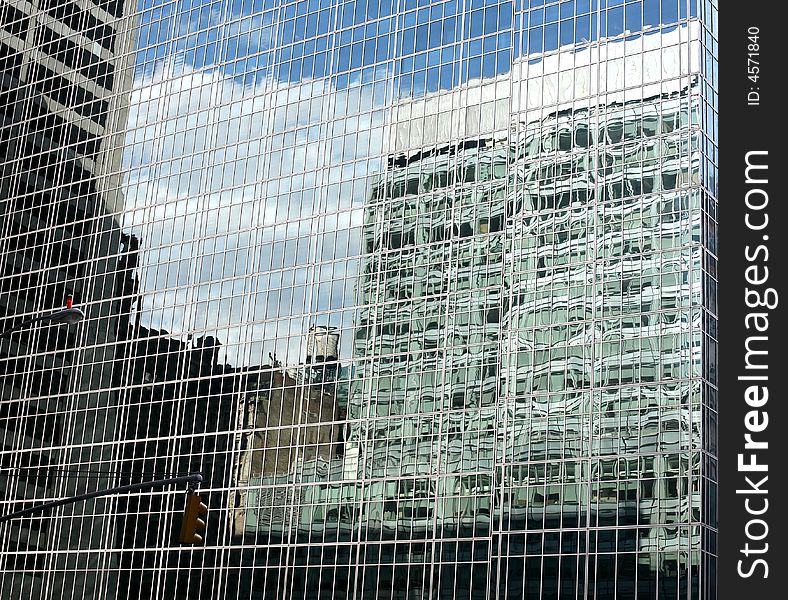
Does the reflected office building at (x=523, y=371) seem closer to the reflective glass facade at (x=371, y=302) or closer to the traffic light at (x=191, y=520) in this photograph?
the reflective glass facade at (x=371, y=302)

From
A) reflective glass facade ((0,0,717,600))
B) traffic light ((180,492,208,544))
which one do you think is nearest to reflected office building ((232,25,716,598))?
reflective glass facade ((0,0,717,600))

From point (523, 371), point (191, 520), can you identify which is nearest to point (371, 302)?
point (523, 371)

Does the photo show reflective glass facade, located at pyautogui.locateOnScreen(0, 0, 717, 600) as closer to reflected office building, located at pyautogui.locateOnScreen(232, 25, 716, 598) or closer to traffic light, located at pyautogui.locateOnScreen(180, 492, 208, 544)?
reflected office building, located at pyautogui.locateOnScreen(232, 25, 716, 598)

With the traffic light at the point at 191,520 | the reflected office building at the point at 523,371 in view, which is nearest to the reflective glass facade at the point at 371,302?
the reflected office building at the point at 523,371

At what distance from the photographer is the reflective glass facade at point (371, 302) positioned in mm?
58625

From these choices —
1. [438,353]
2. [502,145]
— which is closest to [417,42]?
[502,145]

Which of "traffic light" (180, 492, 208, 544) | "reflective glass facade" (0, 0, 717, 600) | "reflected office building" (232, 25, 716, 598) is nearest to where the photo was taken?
"traffic light" (180, 492, 208, 544)

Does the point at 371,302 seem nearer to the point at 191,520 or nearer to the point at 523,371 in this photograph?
the point at 523,371

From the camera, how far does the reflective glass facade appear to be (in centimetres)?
5862

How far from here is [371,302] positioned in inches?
2739

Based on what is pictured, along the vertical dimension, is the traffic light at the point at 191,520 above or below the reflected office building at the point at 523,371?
below

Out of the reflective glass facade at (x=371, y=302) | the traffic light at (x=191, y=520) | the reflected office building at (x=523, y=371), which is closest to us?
the traffic light at (x=191, y=520)
